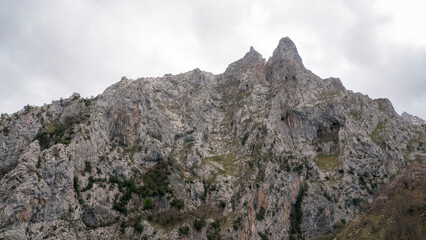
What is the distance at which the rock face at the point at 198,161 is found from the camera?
94562 millimetres

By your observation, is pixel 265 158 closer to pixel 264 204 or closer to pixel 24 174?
pixel 264 204

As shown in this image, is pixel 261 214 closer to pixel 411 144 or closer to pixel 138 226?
pixel 138 226

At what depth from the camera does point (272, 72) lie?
637ft

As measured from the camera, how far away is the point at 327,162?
5492 inches

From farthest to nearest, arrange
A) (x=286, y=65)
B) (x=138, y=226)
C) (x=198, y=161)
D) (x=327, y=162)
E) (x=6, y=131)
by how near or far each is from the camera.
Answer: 1. (x=286, y=65)
2. (x=327, y=162)
3. (x=198, y=161)
4. (x=6, y=131)
5. (x=138, y=226)

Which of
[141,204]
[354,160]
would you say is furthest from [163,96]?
[354,160]

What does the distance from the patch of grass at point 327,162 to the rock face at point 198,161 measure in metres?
0.46

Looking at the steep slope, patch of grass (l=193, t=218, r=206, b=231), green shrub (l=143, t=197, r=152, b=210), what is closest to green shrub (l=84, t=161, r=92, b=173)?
green shrub (l=143, t=197, r=152, b=210)

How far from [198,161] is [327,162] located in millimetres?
58977

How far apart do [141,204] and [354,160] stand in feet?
303

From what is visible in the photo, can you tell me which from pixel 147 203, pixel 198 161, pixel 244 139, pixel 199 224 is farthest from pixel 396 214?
pixel 147 203

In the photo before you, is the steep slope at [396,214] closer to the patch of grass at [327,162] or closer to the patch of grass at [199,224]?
the patch of grass at [327,162]

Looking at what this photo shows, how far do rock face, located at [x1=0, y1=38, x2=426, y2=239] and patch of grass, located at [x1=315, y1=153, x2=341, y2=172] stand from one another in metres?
0.46

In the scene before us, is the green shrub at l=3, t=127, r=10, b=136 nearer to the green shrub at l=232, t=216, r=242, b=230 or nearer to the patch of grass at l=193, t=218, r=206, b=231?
the patch of grass at l=193, t=218, r=206, b=231
